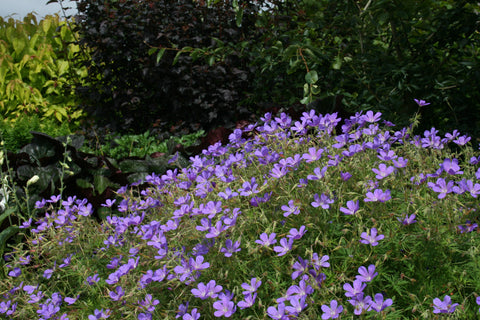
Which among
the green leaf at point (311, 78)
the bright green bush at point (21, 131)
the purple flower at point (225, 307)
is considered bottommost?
the bright green bush at point (21, 131)

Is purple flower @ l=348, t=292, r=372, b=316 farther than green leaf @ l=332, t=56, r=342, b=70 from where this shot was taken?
No

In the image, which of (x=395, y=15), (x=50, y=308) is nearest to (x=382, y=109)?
(x=395, y=15)

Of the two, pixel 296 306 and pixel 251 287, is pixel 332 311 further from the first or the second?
pixel 251 287

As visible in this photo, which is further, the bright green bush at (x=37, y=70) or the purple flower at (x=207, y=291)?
the bright green bush at (x=37, y=70)

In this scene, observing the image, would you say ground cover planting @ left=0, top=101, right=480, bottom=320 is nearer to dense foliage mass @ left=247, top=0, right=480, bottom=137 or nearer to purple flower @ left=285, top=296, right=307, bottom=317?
purple flower @ left=285, top=296, right=307, bottom=317

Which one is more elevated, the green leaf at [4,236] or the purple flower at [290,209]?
the purple flower at [290,209]

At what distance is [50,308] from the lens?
1.76 meters

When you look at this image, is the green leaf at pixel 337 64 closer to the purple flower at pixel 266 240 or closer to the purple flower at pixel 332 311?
the purple flower at pixel 266 240

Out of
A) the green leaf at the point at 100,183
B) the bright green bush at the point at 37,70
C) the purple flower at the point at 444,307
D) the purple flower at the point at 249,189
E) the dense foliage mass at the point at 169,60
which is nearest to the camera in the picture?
the purple flower at the point at 444,307

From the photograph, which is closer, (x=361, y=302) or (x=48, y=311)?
(x=361, y=302)

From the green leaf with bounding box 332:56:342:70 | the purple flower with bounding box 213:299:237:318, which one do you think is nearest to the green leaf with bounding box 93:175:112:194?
the green leaf with bounding box 332:56:342:70

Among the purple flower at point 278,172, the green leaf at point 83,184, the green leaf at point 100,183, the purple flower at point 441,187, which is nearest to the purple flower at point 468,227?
the purple flower at point 441,187

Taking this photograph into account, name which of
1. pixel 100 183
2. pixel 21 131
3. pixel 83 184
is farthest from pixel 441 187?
pixel 21 131

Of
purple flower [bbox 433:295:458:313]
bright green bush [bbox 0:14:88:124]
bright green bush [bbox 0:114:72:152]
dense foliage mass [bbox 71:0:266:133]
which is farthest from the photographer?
bright green bush [bbox 0:14:88:124]
